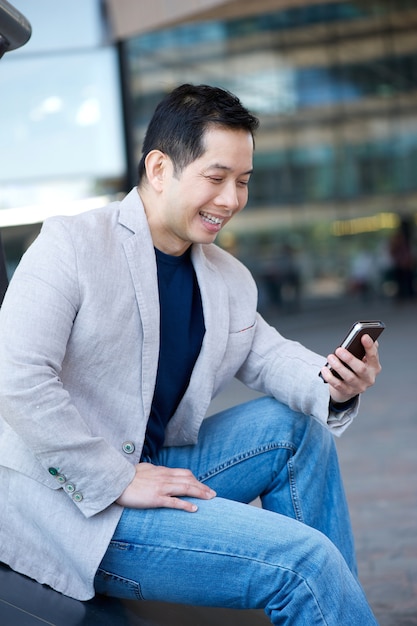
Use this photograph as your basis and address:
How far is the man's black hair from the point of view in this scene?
82.9 inches

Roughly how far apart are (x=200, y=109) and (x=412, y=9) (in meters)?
16.6

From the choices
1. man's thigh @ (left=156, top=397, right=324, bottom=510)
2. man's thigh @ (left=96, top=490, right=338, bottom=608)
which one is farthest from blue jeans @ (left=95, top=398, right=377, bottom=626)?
man's thigh @ (left=156, top=397, right=324, bottom=510)

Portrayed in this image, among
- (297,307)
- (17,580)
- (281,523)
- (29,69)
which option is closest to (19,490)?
(17,580)

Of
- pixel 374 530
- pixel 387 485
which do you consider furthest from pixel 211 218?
pixel 387 485

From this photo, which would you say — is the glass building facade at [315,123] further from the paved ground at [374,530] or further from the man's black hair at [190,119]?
the man's black hair at [190,119]

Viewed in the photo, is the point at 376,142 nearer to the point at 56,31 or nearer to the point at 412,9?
the point at 412,9

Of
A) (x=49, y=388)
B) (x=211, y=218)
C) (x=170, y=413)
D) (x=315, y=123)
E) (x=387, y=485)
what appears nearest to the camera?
(x=49, y=388)

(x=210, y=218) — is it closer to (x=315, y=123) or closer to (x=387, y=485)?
(x=387, y=485)

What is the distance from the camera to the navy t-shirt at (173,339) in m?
2.25

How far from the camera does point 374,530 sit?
414cm

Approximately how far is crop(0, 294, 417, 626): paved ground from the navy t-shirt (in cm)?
44

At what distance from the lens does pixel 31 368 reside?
1.88m

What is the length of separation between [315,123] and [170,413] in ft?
48.5

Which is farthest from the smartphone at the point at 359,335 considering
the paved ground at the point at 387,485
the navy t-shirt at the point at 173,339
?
the paved ground at the point at 387,485
